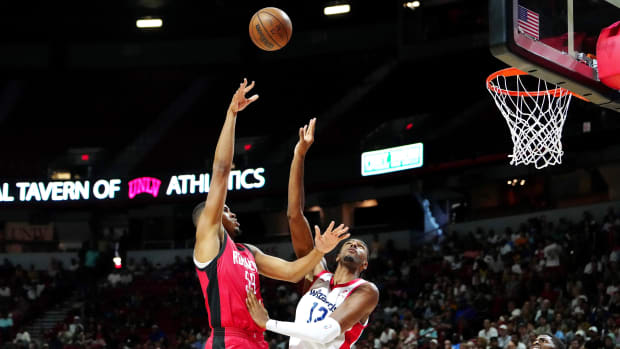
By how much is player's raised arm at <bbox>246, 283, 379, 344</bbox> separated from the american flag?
233cm

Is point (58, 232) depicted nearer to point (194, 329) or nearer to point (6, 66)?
point (6, 66)

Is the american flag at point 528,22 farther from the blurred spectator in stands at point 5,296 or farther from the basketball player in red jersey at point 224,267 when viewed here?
the blurred spectator in stands at point 5,296

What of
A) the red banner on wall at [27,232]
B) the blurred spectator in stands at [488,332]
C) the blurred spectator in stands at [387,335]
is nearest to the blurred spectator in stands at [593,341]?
the blurred spectator in stands at [488,332]

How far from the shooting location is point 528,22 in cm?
579

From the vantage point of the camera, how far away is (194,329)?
1859 cm

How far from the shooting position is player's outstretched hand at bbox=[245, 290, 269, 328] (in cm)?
434

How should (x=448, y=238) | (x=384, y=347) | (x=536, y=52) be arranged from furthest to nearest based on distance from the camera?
(x=448, y=238) < (x=384, y=347) < (x=536, y=52)

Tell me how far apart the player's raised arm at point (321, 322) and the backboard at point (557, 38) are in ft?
6.59

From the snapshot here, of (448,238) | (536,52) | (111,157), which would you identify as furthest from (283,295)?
(536,52)

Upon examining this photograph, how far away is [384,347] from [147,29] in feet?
47.7

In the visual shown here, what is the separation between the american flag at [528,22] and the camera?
568cm

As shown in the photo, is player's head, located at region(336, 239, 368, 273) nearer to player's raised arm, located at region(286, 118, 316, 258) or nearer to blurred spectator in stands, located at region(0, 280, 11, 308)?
player's raised arm, located at region(286, 118, 316, 258)

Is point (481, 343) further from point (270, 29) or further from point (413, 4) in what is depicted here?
point (413, 4)

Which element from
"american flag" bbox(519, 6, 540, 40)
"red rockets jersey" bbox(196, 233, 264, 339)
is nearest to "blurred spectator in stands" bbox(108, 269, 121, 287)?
"american flag" bbox(519, 6, 540, 40)
